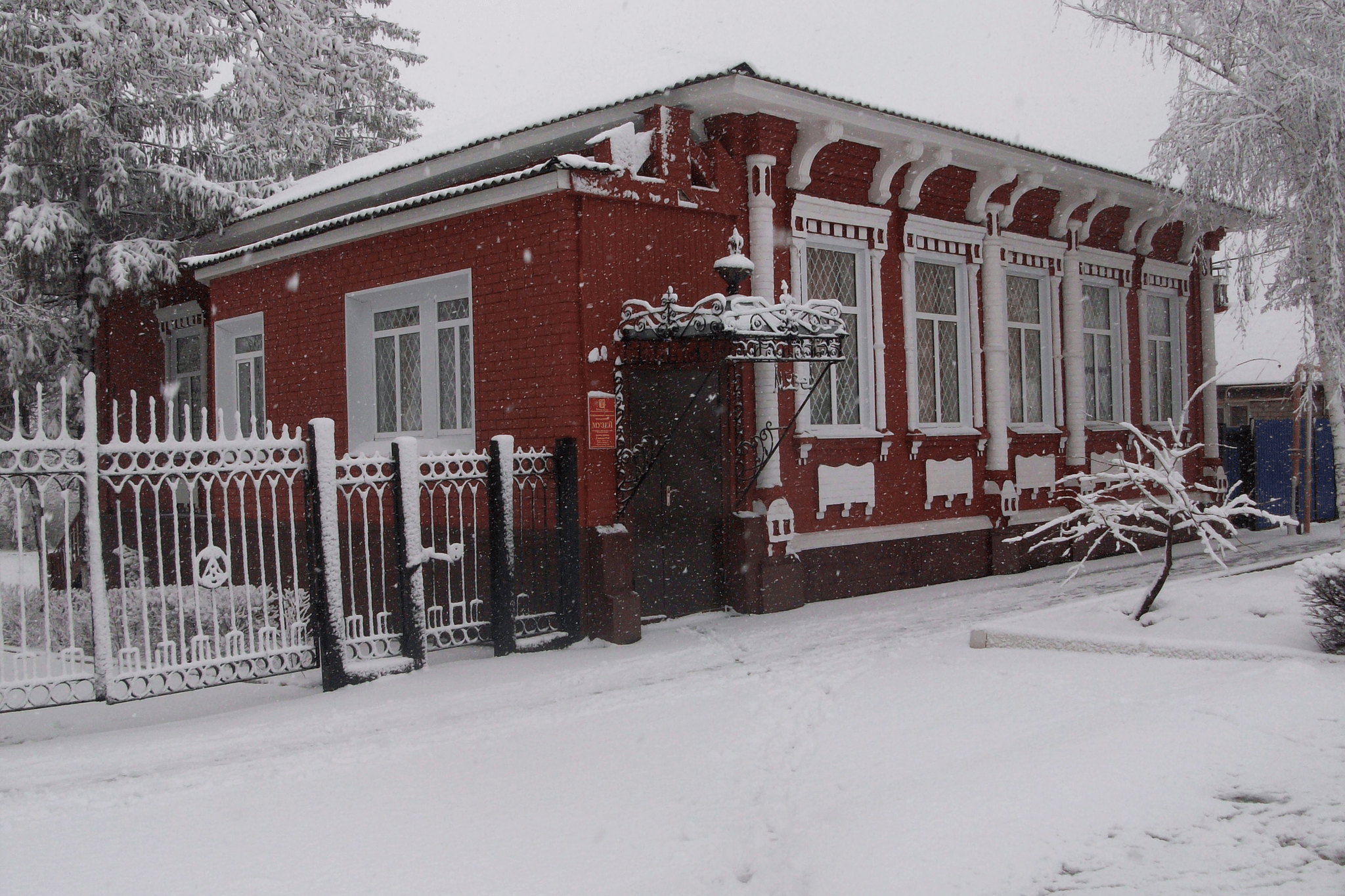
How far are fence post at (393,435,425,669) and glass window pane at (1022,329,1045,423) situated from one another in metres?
8.76

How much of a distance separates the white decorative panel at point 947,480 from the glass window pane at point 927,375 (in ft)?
1.85

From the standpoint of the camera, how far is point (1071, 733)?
5.34 meters

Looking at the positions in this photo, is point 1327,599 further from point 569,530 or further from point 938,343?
point 938,343

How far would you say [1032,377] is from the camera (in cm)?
1369

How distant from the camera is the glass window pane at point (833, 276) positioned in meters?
11.0

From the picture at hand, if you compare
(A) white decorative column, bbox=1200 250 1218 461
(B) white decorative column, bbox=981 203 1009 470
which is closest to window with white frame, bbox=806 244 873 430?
(B) white decorative column, bbox=981 203 1009 470

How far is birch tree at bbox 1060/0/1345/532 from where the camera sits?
10.5 metres

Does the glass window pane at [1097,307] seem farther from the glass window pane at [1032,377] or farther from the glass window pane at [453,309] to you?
the glass window pane at [453,309]

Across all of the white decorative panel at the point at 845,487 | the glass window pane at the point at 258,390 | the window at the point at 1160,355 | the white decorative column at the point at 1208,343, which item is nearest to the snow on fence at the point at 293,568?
the glass window pane at the point at 258,390

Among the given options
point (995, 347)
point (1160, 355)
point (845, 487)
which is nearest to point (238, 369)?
point (845, 487)

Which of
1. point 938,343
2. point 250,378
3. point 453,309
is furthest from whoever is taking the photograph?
point 250,378

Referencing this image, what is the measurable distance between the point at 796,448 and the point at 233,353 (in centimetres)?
724

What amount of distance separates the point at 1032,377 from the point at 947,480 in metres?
2.69

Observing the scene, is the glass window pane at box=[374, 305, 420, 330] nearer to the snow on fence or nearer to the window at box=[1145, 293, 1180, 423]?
the snow on fence
